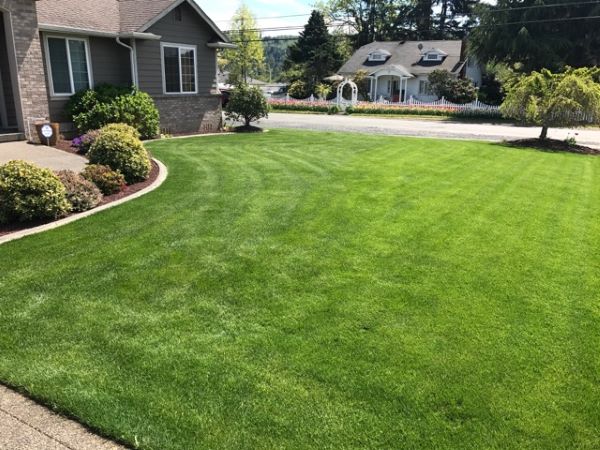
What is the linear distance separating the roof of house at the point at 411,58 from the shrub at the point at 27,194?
139 feet

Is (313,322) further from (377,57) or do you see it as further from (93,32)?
(377,57)

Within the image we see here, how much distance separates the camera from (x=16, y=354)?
373 centimetres

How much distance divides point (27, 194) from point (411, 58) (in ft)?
153

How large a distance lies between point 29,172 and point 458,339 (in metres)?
5.98

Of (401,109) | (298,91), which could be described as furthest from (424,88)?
(401,109)

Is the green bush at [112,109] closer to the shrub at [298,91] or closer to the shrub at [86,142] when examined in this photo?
the shrub at [86,142]

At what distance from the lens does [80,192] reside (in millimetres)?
7383

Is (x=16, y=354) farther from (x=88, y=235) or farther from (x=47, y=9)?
(x=47, y=9)

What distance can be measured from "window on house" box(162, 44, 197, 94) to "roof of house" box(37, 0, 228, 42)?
1185 mm

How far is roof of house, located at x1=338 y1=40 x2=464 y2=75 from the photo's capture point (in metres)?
45.4

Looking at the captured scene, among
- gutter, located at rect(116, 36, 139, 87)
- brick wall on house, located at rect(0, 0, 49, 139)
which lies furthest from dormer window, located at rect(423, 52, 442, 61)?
brick wall on house, located at rect(0, 0, 49, 139)

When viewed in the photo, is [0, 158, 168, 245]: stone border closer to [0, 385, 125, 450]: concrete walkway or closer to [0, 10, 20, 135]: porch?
[0, 385, 125, 450]: concrete walkway

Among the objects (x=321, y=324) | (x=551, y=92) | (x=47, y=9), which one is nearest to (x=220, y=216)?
(x=321, y=324)

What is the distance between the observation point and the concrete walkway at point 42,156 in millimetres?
10000
